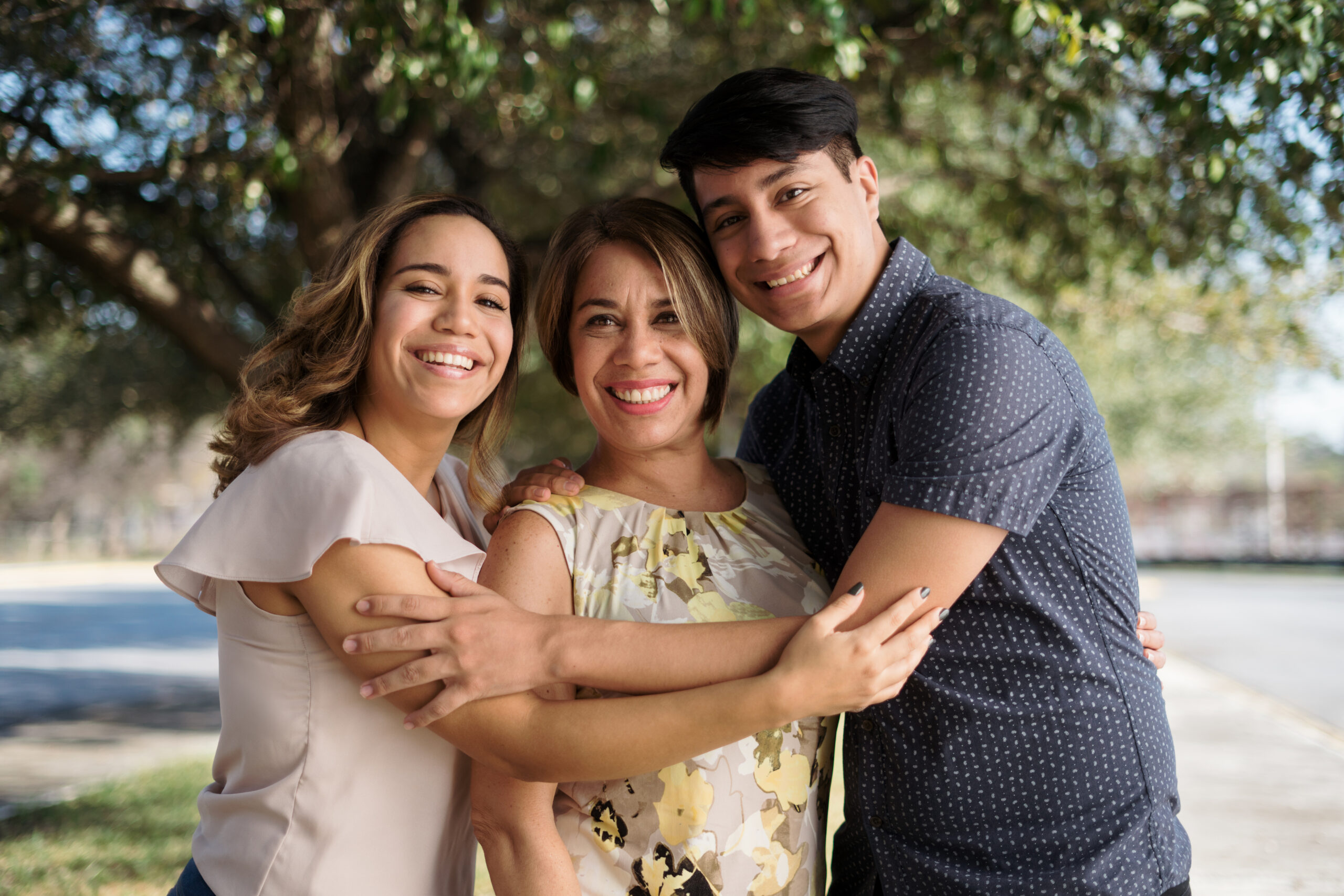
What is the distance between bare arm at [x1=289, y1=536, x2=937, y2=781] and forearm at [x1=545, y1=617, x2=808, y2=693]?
0.13 ft

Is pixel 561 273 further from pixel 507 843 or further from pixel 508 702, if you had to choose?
pixel 507 843

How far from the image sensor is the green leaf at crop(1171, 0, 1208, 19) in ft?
11.6

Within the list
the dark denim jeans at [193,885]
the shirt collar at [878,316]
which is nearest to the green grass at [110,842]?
the dark denim jeans at [193,885]

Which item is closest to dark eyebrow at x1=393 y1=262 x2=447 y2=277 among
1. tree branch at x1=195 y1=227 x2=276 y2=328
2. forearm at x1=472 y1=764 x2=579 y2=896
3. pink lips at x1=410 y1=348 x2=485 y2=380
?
pink lips at x1=410 y1=348 x2=485 y2=380

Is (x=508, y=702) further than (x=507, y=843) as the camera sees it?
No

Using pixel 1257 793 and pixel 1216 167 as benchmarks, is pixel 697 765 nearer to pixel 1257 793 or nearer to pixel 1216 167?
pixel 1216 167

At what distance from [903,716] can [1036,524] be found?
0.49 meters

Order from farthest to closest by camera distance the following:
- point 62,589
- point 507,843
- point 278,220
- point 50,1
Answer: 1. point 62,589
2. point 278,220
3. point 50,1
4. point 507,843

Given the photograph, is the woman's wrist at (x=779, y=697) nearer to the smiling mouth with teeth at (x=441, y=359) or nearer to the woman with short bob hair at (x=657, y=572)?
the woman with short bob hair at (x=657, y=572)

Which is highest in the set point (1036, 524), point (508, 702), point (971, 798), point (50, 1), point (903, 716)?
point (50, 1)

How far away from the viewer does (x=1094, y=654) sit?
6.92 ft

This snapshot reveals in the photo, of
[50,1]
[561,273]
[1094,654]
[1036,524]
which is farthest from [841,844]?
[50,1]

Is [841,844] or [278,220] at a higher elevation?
[278,220]

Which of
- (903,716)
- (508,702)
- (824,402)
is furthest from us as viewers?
(824,402)
